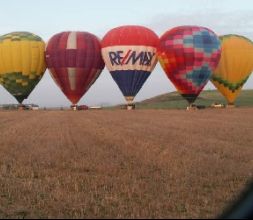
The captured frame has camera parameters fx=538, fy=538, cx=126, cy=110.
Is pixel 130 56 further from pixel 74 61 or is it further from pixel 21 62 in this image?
pixel 21 62

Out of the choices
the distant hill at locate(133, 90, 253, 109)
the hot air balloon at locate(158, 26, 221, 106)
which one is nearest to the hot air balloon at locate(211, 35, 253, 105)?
the hot air balloon at locate(158, 26, 221, 106)

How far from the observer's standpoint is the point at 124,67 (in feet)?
166

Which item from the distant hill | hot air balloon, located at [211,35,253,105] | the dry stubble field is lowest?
the distant hill

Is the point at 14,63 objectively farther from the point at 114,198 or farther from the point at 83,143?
the point at 114,198

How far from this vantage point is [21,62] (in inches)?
2090

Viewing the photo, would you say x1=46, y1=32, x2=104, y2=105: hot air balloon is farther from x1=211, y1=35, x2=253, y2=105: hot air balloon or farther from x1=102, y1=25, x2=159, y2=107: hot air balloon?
x1=211, y1=35, x2=253, y2=105: hot air balloon

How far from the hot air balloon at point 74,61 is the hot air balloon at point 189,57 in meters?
6.87

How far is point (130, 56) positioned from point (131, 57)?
142mm

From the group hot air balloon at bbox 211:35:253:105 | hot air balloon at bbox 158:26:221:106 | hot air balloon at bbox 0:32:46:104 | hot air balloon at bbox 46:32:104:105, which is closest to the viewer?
hot air balloon at bbox 158:26:221:106

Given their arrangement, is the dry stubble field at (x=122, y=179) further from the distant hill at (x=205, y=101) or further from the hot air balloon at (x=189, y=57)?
the distant hill at (x=205, y=101)

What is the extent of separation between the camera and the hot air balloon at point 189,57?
48.2 meters

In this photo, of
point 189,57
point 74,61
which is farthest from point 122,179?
point 74,61

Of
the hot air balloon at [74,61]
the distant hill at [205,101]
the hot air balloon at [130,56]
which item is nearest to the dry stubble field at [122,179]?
the hot air balloon at [130,56]

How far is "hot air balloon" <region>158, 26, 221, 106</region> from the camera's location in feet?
158
